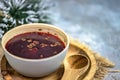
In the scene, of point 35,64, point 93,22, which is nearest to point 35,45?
point 35,64

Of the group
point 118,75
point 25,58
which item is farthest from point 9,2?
point 118,75

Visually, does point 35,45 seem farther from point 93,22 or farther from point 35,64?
point 93,22

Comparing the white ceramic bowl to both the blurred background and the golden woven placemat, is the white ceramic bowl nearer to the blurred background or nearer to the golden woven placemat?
the golden woven placemat

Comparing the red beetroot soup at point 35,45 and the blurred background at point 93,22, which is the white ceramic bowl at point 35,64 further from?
the blurred background at point 93,22

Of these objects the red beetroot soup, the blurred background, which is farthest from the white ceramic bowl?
the blurred background

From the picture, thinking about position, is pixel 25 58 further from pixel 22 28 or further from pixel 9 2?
pixel 9 2

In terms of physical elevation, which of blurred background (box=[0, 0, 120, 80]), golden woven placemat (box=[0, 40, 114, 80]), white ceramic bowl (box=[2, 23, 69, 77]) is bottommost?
blurred background (box=[0, 0, 120, 80])

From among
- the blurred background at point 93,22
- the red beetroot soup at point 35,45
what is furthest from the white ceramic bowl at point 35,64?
the blurred background at point 93,22
